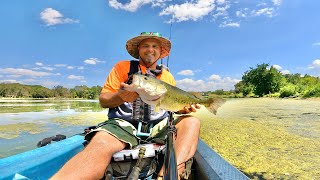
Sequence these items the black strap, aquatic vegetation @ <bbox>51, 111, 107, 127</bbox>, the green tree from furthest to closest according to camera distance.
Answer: the green tree → aquatic vegetation @ <bbox>51, 111, 107, 127</bbox> → the black strap

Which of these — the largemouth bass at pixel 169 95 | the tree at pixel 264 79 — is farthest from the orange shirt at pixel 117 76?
the tree at pixel 264 79

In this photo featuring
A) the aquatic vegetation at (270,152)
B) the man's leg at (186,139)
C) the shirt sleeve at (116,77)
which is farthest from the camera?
the aquatic vegetation at (270,152)

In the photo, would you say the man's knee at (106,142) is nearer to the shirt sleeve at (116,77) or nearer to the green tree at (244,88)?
the shirt sleeve at (116,77)

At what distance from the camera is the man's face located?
3586 millimetres

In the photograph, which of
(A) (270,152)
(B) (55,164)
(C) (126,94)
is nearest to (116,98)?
(C) (126,94)

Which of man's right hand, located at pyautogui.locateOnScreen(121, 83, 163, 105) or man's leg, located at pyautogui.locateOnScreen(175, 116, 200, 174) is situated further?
man's leg, located at pyautogui.locateOnScreen(175, 116, 200, 174)

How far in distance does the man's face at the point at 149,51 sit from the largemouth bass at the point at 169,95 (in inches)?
35.6

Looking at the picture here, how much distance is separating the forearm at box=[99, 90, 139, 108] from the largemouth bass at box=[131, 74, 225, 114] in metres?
0.30

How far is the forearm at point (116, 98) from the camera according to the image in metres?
→ 2.75

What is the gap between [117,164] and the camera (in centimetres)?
267

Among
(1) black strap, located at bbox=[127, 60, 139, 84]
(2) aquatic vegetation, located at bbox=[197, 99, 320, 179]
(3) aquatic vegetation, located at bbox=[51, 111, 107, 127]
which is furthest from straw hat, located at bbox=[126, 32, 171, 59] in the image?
(3) aquatic vegetation, located at bbox=[51, 111, 107, 127]

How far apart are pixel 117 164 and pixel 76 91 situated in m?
89.0

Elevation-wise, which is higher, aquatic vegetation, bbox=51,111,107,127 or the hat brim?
the hat brim

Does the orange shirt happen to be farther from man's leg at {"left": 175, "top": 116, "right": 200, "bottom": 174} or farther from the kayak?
man's leg at {"left": 175, "top": 116, "right": 200, "bottom": 174}
